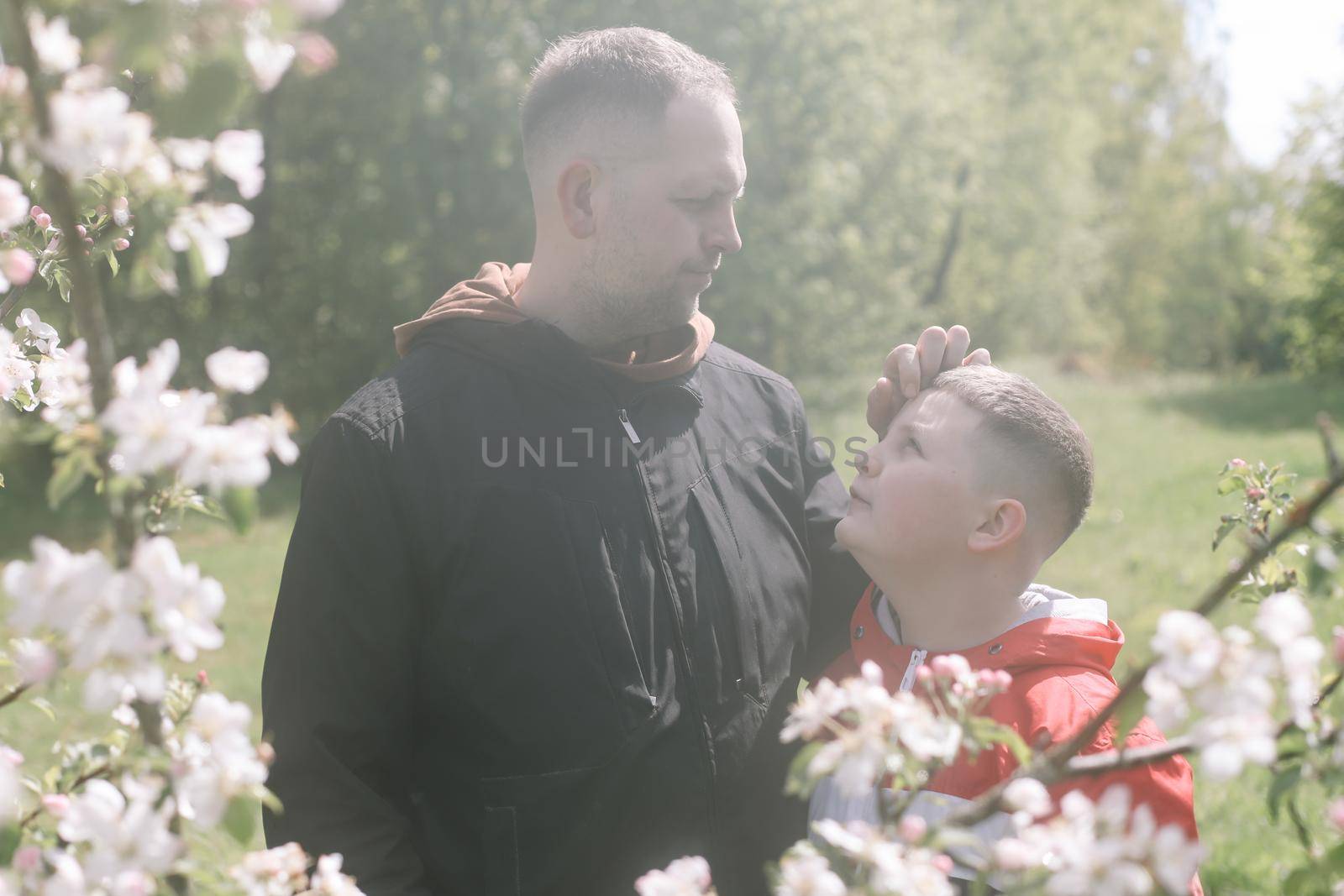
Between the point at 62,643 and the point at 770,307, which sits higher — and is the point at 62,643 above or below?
above

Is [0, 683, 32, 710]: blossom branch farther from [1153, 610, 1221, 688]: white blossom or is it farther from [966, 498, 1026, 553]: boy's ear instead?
[966, 498, 1026, 553]: boy's ear

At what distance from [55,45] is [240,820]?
82cm

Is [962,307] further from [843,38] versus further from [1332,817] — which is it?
[1332,817]

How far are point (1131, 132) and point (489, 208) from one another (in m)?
26.3

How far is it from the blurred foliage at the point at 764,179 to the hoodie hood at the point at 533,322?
13684 millimetres

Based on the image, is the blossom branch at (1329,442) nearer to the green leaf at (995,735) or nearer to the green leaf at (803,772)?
the green leaf at (995,735)

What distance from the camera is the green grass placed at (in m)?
5.03

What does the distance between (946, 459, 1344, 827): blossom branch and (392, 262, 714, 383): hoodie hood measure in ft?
5.23

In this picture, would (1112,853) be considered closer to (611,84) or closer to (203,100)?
(203,100)

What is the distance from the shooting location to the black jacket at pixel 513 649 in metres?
2.38

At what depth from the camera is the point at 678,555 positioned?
2.57 metres

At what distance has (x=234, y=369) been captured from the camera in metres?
1.25

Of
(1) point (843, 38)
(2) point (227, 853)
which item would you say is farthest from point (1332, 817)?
(1) point (843, 38)

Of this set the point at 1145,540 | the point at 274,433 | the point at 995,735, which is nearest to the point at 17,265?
the point at 274,433
